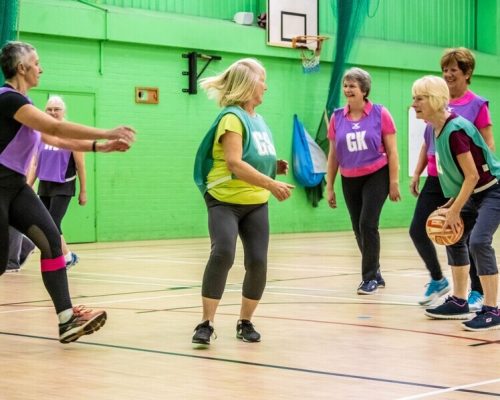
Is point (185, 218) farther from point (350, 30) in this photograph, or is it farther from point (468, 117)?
point (468, 117)

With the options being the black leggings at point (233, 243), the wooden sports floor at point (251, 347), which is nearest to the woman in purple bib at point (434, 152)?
the wooden sports floor at point (251, 347)

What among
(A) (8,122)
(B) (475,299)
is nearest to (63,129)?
(A) (8,122)

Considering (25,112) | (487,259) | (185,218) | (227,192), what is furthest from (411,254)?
(25,112)

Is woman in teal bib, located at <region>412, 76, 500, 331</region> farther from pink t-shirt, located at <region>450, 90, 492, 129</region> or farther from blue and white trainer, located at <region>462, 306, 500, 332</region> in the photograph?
pink t-shirt, located at <region>450, 90, 492, 129</region>

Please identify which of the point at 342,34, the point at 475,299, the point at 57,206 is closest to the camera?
the point at 475,299

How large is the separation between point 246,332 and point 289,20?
40.9 ft

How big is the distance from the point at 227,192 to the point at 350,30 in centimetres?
1213

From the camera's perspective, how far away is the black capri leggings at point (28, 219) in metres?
5.41

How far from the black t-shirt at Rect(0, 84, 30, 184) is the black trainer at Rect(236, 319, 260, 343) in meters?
1.42

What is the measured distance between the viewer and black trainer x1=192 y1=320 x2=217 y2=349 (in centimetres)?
553

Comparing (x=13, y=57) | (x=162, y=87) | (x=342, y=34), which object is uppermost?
(x=342, y=34)

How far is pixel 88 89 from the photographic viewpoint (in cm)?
1508

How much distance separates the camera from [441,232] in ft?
20.6

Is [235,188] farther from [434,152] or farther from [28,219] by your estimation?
[434,152]
